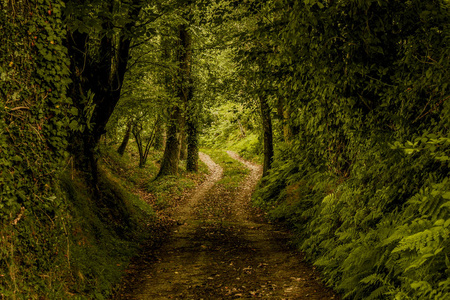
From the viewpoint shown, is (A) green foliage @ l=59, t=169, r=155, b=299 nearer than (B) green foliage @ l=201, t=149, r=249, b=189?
Yes

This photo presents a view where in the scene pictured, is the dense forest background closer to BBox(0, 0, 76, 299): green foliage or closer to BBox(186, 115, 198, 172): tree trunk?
BBox(0, 0, 76, 299): green foliage

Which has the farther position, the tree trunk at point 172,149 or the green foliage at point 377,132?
the tree trunk at point 172,149

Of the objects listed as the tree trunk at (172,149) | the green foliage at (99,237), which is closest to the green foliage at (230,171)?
the tree trunk at (172,149)

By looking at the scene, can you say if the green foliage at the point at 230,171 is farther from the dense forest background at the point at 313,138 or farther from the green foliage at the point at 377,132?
the green foliage at the point at 377,132

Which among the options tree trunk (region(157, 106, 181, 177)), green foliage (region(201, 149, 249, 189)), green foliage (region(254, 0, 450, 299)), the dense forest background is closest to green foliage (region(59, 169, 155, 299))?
the dense forest background

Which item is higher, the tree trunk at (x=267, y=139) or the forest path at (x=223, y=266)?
the tree trunk at (x=267, y=139)

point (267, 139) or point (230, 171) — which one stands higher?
point (267, 139)

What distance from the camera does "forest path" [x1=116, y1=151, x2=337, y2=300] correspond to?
21.5 ft

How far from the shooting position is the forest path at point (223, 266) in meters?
6.55

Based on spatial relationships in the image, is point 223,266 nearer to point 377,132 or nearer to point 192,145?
point 377,132

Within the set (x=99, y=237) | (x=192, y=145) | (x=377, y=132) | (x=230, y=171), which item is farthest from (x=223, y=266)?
(x=230, y=171)

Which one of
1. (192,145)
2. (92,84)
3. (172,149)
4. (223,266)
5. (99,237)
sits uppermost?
(92,84)

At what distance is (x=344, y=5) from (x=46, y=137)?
237 inches

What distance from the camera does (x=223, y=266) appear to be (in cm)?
800
